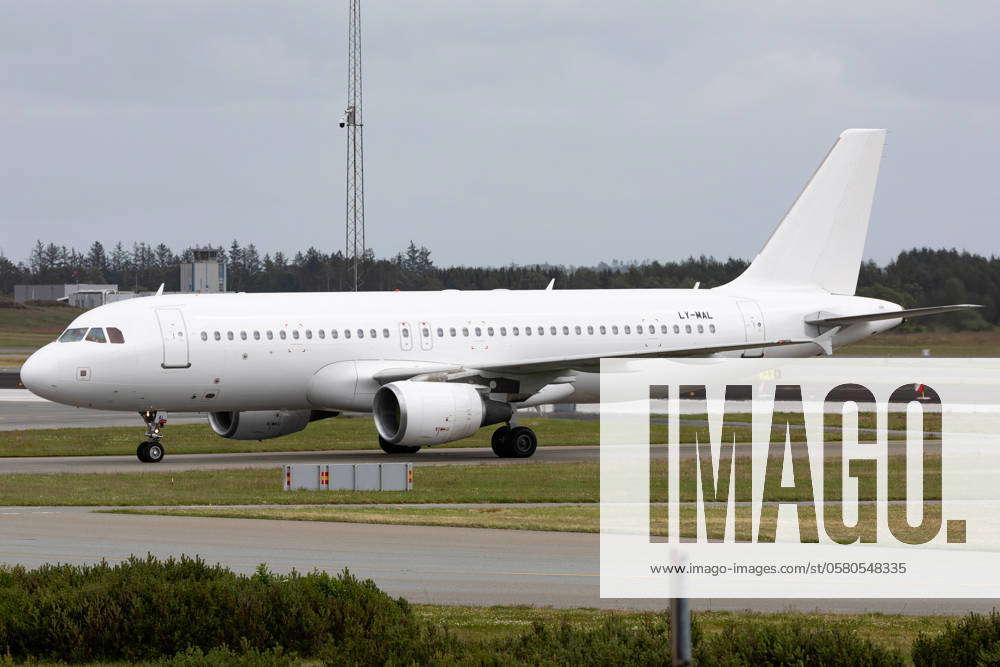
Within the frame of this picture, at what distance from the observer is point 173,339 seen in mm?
34062

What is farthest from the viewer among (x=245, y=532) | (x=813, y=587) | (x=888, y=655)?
(x=245, y=532)

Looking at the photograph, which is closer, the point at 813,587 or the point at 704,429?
the point at 813,587

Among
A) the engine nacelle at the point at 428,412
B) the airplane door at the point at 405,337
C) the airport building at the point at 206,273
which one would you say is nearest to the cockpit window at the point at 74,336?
the engine nacelle at the point at 428,412

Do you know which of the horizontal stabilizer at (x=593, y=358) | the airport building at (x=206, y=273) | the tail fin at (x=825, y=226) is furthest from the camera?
the airport building at (x=206, y=273)

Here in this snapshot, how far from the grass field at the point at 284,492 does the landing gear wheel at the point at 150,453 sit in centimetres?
368

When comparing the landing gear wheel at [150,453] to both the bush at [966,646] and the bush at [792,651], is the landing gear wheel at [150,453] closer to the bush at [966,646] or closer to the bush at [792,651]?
the bush at [792,651]

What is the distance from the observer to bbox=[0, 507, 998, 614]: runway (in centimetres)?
1616

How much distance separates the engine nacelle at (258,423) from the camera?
3712cm

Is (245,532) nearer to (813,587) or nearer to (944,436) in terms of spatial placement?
(813,587)

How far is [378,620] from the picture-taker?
1332 cm

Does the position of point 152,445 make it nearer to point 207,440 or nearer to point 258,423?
point 258,423

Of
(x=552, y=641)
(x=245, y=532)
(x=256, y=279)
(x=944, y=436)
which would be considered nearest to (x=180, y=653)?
(x=552, y=641)

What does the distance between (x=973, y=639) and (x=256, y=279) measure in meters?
114

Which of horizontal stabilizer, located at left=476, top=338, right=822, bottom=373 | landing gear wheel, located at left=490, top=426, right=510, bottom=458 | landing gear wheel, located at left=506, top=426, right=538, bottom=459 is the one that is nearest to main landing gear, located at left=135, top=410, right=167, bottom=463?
horizontal stabilizer, located at left=476, top=338, right=822, bottom=373
